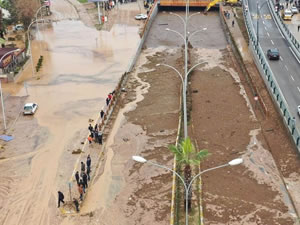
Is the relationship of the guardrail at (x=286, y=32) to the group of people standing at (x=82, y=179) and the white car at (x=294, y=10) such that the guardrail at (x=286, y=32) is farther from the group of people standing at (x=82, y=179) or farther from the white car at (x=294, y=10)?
the group of people standing at (x=82, y=179)

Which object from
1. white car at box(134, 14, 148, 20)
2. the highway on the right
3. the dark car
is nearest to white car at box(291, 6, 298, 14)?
the highway on the right

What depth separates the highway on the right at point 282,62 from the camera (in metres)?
51.6

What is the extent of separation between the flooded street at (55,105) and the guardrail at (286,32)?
74.7 ft

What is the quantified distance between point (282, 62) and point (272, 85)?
1055 cm

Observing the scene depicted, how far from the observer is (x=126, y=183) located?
3822cm

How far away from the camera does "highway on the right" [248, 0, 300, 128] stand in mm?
51619

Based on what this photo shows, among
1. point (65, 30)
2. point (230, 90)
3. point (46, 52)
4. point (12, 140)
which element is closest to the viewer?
point (12, 140)

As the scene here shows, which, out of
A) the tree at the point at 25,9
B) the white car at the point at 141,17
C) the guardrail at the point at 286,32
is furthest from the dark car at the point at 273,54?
the tree at the point at 25,9

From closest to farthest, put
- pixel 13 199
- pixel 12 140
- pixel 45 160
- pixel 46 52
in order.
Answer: pixel 13 199 → pixel 45 160 → pixel 12 140 → pixel 46 52

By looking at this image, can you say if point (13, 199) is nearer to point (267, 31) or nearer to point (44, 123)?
point (44, 123)

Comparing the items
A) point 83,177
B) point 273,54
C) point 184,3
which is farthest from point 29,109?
point 184,3

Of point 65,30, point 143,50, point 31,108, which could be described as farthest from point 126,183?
point 65,30

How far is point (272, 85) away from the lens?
176ft

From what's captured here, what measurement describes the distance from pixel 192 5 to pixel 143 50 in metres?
32.7
